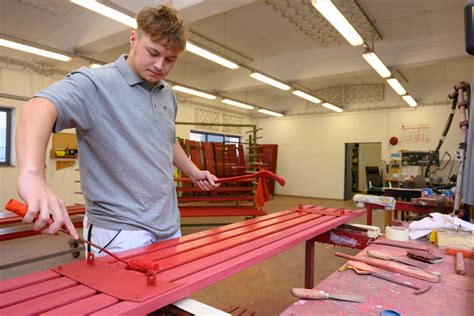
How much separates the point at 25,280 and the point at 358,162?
41.8ft

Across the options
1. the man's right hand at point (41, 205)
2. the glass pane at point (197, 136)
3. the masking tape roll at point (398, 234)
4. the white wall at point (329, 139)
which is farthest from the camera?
the glass pane at point (197, 136)

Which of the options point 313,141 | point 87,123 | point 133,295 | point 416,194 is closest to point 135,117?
point 87,123

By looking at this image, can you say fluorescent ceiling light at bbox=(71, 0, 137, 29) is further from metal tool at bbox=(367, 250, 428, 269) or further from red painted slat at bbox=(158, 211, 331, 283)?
metal tool at bbox=(367, 250, 428, 269)

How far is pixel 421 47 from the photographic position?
20.3ft

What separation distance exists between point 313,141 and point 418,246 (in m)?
10.2

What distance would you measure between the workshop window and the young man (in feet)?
21.1

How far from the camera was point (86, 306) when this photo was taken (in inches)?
27.7

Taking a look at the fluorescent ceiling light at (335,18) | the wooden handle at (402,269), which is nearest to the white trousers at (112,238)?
the wooden handle at (402,269)

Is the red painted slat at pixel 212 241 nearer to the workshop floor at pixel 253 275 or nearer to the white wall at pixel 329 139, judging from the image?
the workshop floor at pixel 253 275

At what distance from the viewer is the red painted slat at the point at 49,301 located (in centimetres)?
67

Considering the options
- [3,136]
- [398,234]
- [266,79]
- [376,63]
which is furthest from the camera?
[266,79]

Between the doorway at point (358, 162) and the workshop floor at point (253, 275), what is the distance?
6.98 m

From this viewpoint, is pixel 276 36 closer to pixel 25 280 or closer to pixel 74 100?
pixel 74 100

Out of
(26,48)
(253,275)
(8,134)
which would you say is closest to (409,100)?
(253,275)
